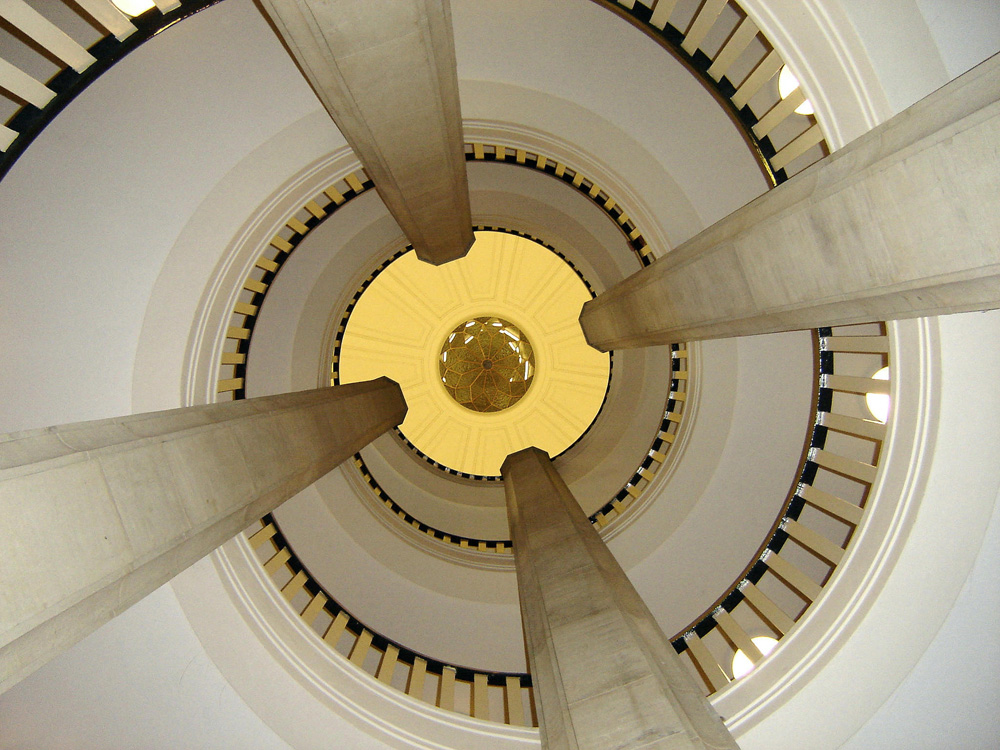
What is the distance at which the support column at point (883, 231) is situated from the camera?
6.59ft

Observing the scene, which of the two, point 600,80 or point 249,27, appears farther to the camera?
point 600,80

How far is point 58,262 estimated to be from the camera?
4.75 metres

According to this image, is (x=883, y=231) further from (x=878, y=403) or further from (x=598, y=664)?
(x=878, y=403)

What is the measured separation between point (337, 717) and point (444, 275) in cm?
1234

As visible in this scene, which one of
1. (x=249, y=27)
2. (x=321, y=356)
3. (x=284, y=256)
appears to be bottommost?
(x=321, y=356)

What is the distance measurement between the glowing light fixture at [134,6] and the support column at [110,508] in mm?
3299

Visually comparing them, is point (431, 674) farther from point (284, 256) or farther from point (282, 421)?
point (284, 256)

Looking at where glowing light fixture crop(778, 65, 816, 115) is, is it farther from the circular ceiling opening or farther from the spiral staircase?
the circular ceiling opening

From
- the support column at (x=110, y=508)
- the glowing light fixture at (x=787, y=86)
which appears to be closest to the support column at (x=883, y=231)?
the glowing light fixture at (x=787, y=86)

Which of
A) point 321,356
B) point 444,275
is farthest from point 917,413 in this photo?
point 444,275

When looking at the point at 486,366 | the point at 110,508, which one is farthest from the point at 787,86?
the point at 486,366

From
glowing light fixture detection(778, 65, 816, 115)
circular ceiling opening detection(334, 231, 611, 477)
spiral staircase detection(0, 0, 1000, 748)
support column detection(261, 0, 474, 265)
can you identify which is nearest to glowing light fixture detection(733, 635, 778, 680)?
spiral staircase detection(0, 0, 1000, 748)

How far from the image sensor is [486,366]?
16438mm

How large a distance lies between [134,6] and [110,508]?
4.19 m
